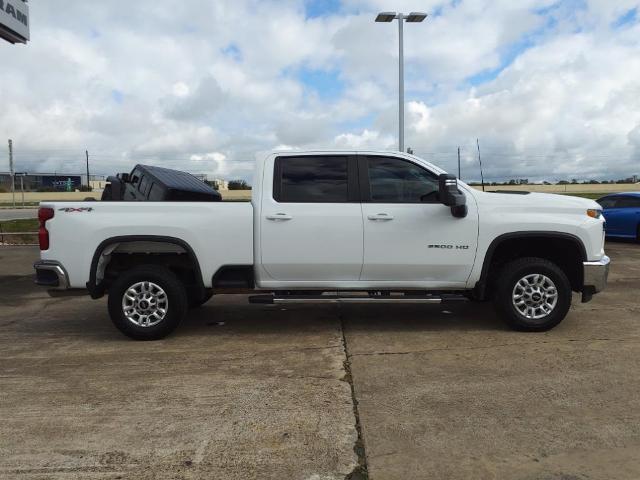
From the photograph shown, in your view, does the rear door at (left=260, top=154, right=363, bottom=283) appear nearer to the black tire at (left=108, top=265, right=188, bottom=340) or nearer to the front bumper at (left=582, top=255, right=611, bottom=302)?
the black tire at (left=108, top=265, right=188, bottom=340)

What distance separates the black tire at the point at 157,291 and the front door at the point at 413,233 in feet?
6.51

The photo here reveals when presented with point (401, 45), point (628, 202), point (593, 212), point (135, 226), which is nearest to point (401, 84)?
point (401, 45)

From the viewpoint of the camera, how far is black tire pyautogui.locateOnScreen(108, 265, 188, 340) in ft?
18.7

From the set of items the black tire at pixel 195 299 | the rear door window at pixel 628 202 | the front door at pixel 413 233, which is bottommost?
the black tire at pixel 195 299

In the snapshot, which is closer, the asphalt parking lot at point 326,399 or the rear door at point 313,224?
the asphalt parking lot at point 326,399

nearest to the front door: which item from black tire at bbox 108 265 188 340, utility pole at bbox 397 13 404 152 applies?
black tire at bbox 108 265 188 340

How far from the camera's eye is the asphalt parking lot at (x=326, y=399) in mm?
3170

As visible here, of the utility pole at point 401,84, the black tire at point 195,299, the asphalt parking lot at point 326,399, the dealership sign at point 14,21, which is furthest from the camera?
the utility pole at point 401,84

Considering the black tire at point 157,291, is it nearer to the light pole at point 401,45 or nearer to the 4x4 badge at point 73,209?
the 4x4 badge at point 73,209

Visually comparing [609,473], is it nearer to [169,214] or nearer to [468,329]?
[468,329]

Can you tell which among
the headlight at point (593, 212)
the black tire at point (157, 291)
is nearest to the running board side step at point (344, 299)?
the black tire at point (157, 291)

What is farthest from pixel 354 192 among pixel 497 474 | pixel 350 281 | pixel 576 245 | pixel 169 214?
pixel 497 474

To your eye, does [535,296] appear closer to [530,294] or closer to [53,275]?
[530,294]

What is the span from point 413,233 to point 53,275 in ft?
12.4
